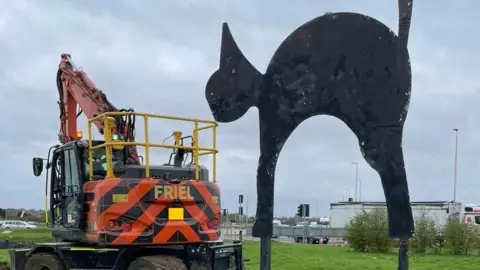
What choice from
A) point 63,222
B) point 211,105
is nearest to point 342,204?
point 63,222

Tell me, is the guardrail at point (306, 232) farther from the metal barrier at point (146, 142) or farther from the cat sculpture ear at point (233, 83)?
the cat sculpture ear at point (233, 83)

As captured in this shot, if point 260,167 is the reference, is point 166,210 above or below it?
below

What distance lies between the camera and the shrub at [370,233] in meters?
26.2

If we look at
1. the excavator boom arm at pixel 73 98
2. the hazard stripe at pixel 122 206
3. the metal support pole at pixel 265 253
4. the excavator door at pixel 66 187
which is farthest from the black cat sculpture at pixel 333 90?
the excavator boom arm at pixel 73 98

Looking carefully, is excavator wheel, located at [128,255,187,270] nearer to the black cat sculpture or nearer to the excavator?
the excavator

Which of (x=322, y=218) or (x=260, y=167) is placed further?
(x=322, y=218)

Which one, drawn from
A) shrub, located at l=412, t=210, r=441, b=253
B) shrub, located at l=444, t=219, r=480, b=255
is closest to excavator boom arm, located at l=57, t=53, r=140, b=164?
shrub, located at l=412, t=210, r=441, b=253

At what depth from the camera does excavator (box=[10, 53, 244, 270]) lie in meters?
10.1

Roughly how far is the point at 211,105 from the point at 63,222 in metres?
5.08

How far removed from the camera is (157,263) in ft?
33.3

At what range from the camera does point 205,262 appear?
1066 centimetres

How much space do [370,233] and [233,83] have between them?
66.1 ft

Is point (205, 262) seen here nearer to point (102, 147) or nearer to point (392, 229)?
point (102, 147)

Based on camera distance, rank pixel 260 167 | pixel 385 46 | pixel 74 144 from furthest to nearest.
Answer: pixel 74 144, pixel 260 167, pixel 385 46
